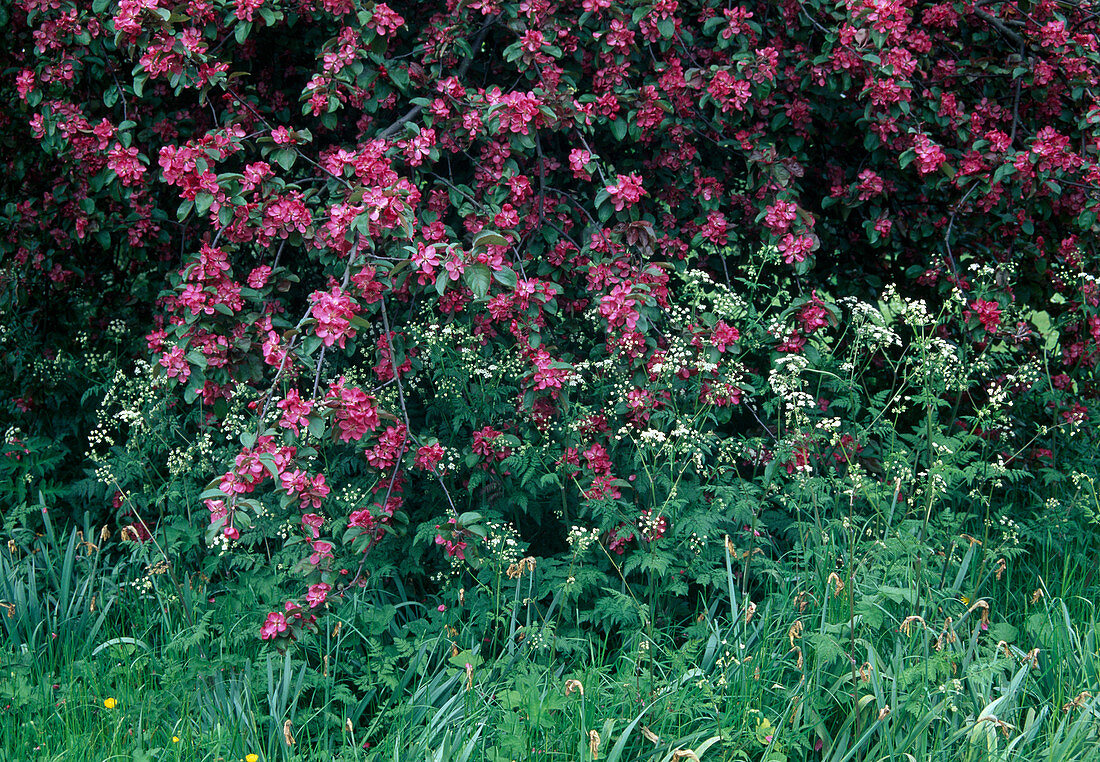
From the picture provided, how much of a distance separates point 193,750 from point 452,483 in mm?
1088

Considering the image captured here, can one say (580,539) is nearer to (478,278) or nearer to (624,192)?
(478,278)

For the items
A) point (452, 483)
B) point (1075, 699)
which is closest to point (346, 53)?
point (452, 483)

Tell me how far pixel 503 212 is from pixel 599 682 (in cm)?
140

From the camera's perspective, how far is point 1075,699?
7.56ft

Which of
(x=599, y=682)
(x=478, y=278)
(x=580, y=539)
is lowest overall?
(x=599, y=682)

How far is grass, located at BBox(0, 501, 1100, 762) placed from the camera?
7.20ft

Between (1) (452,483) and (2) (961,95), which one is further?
(2) (961,95)

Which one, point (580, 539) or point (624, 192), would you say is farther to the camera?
point (624, 192)

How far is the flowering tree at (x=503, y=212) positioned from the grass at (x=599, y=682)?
285 millimetres

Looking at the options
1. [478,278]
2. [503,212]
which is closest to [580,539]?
[478,278]

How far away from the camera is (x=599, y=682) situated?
2.42m

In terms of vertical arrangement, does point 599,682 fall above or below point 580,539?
below

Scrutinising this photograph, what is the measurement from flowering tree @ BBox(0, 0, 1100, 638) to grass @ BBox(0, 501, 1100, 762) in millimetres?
285

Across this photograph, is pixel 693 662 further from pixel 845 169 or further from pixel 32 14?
pixel 32 14
